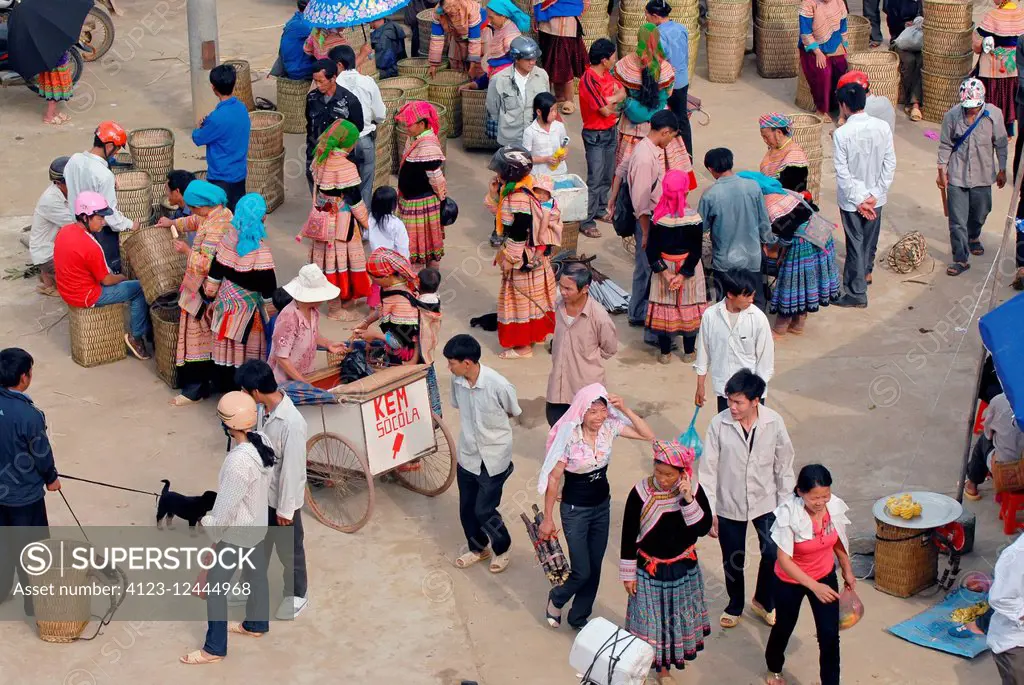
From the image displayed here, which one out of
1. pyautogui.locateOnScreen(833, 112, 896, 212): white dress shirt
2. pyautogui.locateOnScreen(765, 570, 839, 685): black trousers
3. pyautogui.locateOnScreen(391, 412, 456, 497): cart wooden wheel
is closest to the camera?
pyautogui.locateOnScreen(765, 570, 839, 685): black trousers

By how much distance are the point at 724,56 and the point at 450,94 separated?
10.9ft

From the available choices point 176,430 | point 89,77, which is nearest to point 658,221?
point 176,430

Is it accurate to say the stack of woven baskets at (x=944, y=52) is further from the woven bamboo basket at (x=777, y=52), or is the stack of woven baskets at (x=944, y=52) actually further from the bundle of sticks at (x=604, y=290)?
the bundle of sticks at (x=604, y=290)

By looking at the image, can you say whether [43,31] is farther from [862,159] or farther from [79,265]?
[862,159]

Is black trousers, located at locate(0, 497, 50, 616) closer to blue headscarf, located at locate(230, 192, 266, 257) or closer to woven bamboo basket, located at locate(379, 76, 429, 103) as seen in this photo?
blue headscarf, located at locate(230, 192, 266, 257)

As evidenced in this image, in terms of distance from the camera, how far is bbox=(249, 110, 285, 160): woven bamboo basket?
12.3 meters

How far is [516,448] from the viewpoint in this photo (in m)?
9.41

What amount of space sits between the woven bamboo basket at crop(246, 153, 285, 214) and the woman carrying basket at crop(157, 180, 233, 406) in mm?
2463

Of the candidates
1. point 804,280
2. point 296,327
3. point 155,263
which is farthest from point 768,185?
point 155,263

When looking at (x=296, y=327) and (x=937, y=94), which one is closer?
(x=296, y=327)

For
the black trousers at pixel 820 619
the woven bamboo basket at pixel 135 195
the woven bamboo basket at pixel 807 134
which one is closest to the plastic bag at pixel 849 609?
the black trousers at pixel 820 619

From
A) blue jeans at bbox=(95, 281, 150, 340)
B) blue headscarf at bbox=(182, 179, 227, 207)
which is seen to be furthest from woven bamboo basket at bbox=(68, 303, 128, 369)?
blue headscarf at bbox=(182, 179, 227, 207)

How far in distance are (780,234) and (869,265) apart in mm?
1579

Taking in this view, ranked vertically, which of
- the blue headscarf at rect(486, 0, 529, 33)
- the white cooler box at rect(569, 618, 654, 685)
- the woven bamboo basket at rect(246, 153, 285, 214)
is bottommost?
the white cooler box at rect(569, 618, 654, 685)
